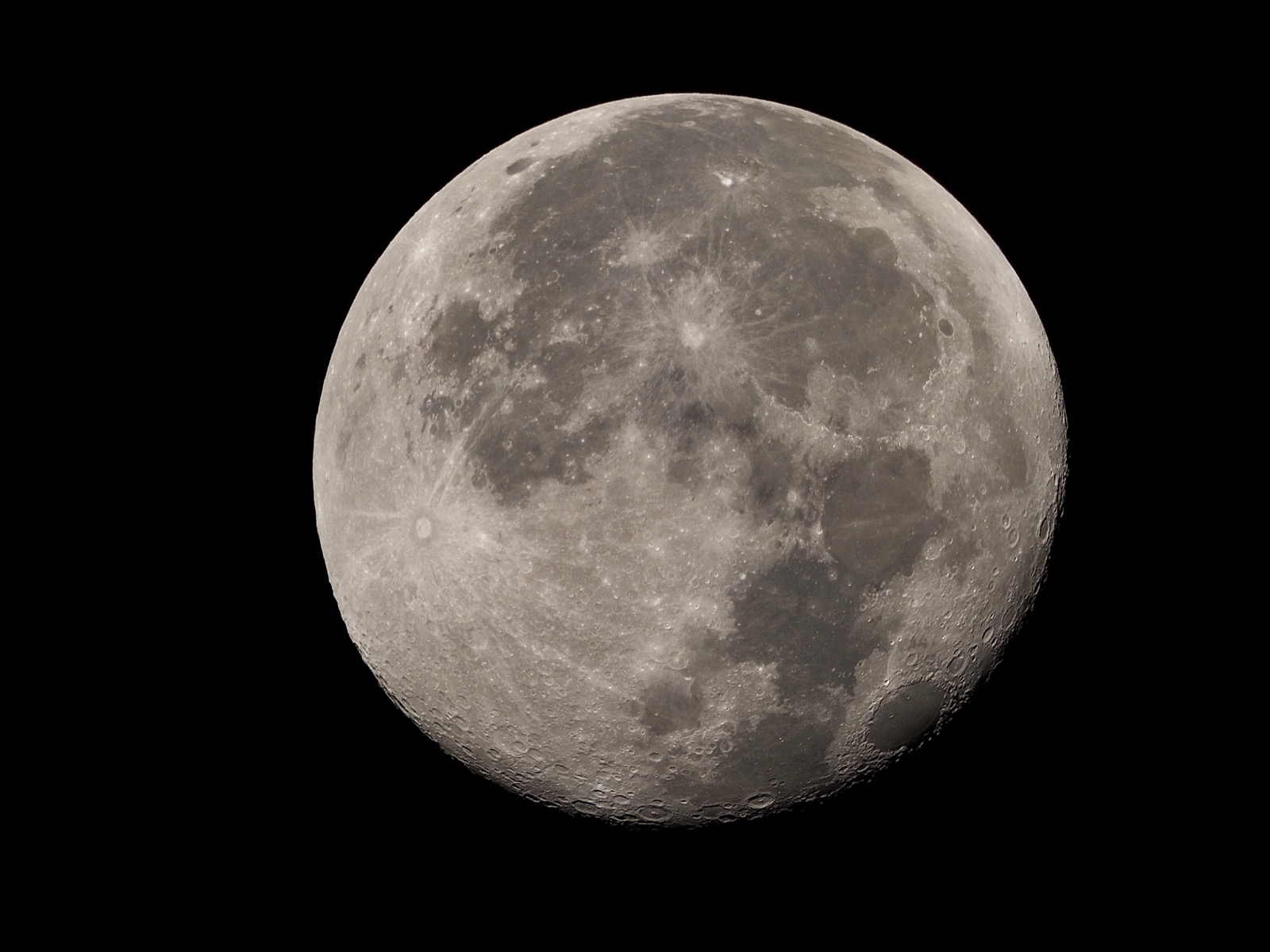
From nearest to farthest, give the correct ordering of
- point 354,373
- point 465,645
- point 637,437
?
point 637,437
point 465,645
point 354,373

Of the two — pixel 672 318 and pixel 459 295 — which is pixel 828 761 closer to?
pixel 672 318

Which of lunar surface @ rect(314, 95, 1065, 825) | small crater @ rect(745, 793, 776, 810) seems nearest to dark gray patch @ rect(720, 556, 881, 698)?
lunar surface @ rect(314, 95, 1065, 825)

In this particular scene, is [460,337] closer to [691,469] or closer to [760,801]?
[691,469]

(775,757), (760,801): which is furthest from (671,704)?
(760,801)

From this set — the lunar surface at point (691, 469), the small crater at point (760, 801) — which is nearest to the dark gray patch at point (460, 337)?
the lunar surface at point (691, 469)

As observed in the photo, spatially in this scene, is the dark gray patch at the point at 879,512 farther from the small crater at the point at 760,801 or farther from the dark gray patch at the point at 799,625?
the small crater at the point at 760,801

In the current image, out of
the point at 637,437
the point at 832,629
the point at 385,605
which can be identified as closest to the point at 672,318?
the point at 637,437

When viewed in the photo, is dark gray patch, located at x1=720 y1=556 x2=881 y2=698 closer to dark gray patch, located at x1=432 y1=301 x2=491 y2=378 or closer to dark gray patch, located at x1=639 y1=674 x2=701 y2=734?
dark gray patch, located at x1=639 y1=674 x2=701 y2=734
